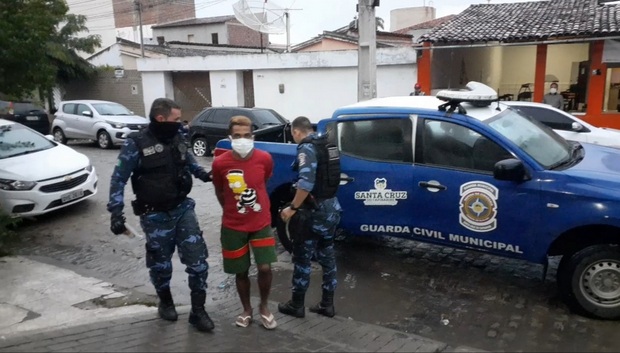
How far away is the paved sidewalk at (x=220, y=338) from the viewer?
12.6 feet

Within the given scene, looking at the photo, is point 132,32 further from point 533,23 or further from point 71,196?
point 71,196

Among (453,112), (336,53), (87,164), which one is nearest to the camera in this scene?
(453,112)

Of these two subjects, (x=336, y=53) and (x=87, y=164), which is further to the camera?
(x=336, y=53)

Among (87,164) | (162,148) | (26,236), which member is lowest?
(26,236)

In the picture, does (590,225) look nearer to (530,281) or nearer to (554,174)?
(554,174)

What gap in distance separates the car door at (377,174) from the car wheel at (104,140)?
12.2m

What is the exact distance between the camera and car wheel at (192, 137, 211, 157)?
14.6 m

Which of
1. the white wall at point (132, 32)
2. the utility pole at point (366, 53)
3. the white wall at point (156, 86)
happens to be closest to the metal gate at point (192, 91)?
the white wall at point (156, 86)

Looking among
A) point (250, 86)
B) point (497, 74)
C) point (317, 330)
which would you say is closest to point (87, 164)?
point (317, 330)

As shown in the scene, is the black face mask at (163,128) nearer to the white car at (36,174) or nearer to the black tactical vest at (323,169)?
the black tactical vest at (323,169)

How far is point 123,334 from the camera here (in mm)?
4055

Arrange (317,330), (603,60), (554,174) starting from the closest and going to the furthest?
(317,330) < (554,174) < (603,60)

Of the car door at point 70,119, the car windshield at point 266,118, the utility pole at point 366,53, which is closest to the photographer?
the utility pole at point 366,53

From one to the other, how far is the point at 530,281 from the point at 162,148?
12.5ft
